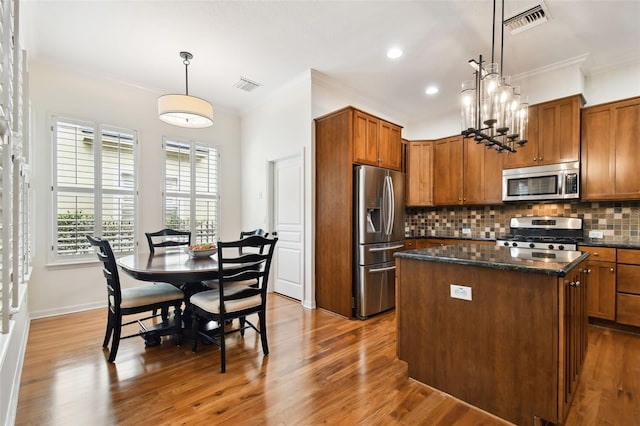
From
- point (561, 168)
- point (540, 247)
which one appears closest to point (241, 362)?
point (540, 247)

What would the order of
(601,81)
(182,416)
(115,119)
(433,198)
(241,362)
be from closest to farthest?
(182,416) < (241,362) < (601,81) < (115,119) < (433,198)

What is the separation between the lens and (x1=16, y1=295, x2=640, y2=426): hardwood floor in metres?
1.77

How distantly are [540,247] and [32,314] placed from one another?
6083mm

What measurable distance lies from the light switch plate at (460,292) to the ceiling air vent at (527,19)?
8.55 feet

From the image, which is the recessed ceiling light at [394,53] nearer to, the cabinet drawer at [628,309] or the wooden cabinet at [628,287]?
the wooden cabinet at [628,287]

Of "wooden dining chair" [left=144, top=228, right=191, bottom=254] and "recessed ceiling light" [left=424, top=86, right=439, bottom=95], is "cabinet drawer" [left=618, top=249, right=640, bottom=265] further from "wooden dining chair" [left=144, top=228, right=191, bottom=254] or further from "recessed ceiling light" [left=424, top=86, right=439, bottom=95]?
"wooden dining chair" [left=144, top=228, right=191, bottom=254]

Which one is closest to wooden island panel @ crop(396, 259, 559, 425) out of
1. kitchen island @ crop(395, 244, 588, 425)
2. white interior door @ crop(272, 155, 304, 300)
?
kitchen island @ crop(395, 244, 588, 425)

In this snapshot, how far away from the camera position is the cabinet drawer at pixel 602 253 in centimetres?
314

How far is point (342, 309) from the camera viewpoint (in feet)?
11.6

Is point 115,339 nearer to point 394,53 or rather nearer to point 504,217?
point 394,53

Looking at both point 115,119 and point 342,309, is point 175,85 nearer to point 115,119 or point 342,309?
point 115,119

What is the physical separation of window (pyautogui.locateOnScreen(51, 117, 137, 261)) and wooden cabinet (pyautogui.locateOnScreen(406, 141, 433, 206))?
4262 mm

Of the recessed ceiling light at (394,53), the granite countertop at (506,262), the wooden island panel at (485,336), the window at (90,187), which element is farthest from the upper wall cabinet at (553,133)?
the window at (90,187)

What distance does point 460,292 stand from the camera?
190cm
